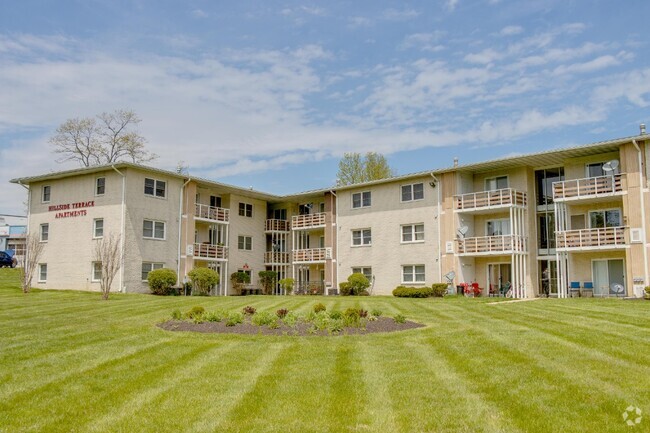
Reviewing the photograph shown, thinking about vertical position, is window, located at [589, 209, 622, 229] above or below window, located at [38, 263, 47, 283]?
above

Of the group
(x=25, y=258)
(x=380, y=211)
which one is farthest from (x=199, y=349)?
(x=380, y=211)

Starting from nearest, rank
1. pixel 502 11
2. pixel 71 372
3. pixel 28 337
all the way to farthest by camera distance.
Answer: pixel 71 372
pixel 28 337
pixel 502 11

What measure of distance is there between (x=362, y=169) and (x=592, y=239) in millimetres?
28200

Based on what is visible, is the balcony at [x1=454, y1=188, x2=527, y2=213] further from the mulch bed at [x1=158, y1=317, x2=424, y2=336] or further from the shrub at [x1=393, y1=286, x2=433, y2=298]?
the mulch bed at [x1=158, y1=317, x2=424, y2=336]

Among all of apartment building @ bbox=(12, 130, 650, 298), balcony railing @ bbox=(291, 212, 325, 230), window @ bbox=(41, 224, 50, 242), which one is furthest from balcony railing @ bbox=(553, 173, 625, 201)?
window @ bbox=(41, 224, 50, 242)

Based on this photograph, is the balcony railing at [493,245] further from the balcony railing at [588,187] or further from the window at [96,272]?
the window at [96,272]

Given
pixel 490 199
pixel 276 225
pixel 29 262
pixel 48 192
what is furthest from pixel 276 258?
pixel 29 262

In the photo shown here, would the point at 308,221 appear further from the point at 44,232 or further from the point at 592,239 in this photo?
the point at 592,239

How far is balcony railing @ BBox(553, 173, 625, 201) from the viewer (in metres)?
26.8

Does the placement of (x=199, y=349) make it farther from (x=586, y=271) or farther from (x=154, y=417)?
(x=586, y=271)

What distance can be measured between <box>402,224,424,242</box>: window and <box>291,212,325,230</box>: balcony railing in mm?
6718

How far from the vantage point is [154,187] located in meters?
32.9

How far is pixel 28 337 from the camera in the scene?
1117cm

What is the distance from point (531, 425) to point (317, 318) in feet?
26.3
